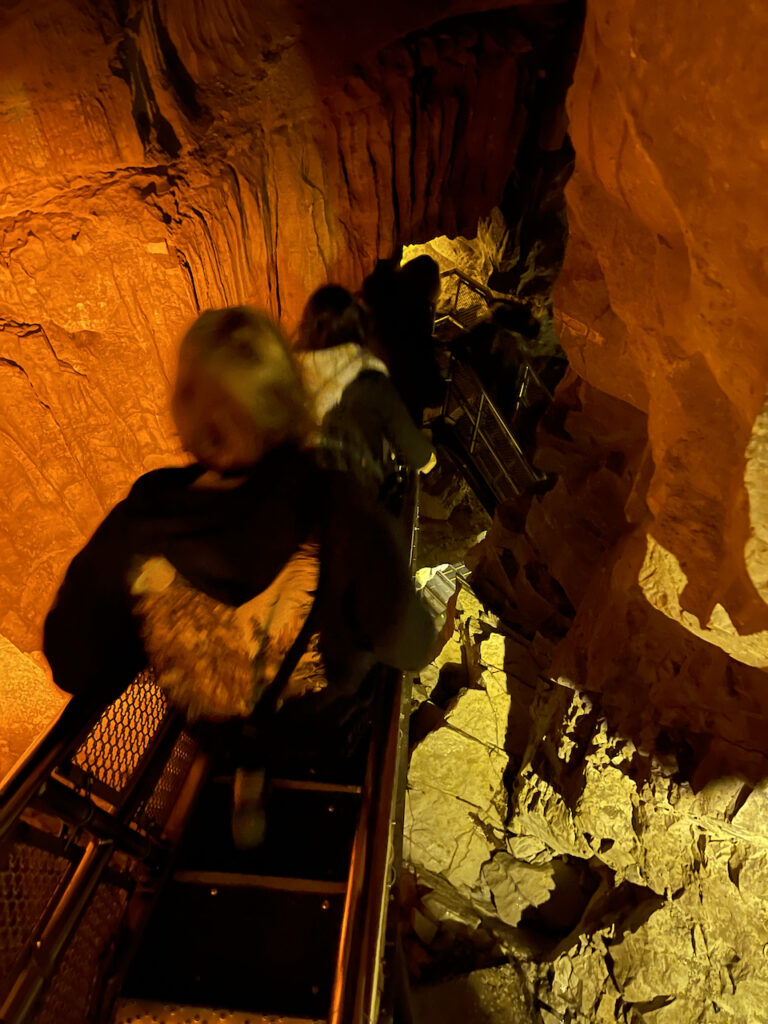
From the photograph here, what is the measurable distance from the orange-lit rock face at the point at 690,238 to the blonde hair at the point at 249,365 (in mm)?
982

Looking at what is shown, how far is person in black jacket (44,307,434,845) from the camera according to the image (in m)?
1.40

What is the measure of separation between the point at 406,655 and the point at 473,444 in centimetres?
630

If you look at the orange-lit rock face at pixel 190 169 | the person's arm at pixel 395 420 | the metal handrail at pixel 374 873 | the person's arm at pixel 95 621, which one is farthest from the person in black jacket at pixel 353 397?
the orange-lit rock face at pixel 190 169

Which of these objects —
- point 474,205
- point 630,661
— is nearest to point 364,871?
point 630,661

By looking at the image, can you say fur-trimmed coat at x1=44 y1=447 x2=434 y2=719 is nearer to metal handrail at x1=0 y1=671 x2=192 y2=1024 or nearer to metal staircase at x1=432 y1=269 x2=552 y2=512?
metal handrail at x1=0 y1=671 x2=192 y2=1024

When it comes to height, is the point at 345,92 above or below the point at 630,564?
above

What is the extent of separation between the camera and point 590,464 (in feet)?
11.4

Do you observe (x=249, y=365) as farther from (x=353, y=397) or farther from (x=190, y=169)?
(x=190, y=169)

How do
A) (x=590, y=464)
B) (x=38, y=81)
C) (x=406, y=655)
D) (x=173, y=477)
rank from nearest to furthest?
(x=173, y=477) < (x=406, y=655) < (x=38, y=81) < (x=590, y=464)

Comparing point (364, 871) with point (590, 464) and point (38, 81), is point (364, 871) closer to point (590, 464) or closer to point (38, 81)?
point (590, 464)

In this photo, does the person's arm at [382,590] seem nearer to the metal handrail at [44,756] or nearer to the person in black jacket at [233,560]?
the person in black jacket at [233,560]

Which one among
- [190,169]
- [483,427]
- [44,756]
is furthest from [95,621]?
[483,427]

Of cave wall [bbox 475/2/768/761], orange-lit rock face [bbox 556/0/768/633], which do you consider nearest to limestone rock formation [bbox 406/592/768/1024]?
cave wall [bbox 475/2/768/761]

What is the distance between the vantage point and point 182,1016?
138 cm
